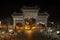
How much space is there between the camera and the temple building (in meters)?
14.8

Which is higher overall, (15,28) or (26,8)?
(26,8)

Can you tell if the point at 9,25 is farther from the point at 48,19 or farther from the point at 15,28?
the point at 48,19

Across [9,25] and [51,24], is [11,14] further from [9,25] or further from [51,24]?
[51,24]

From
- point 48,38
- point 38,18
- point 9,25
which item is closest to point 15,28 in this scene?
point 9,25

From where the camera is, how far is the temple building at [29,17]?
14.8 metres

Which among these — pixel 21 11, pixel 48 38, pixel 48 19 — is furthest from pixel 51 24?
pixel 48 38

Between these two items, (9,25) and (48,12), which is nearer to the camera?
(9,25)

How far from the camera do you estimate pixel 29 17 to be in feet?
49.2

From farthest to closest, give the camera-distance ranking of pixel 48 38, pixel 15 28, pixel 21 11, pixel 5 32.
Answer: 1. pixel 21 11
2. pixel 15 28
3. pixel 5 32
4. pixel 48 38

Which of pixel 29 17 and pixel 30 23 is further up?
pixel 29 17

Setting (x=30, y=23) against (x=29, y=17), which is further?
(x=30, y=23)

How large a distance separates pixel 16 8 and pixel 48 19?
1.76 metres

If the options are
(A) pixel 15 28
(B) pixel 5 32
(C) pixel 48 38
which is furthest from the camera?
(A) pixel 15 28

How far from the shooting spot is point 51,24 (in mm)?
14586
